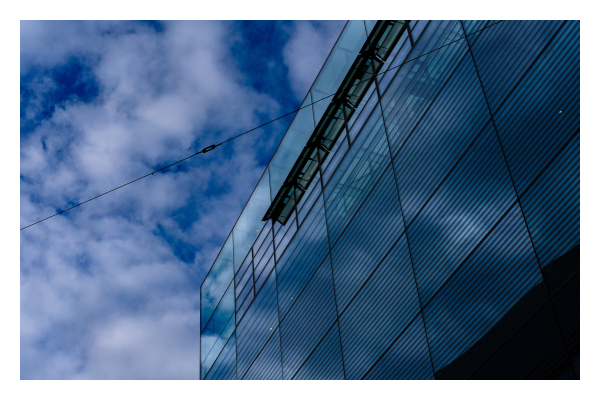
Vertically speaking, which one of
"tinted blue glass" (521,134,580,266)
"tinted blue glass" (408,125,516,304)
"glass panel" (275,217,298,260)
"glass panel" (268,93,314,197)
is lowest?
"tinted blue glass" (521,134,580,266)

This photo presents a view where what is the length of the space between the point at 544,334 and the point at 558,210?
205 centimetres

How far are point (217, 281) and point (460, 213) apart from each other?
57.0 feet

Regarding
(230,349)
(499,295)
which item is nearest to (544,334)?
(499,295)

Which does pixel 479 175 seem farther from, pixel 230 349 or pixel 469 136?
pixel 230 349

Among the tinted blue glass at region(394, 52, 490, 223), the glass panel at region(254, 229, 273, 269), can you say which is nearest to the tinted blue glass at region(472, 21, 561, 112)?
the tinted blue glass at region(394, 52, 490, 223)

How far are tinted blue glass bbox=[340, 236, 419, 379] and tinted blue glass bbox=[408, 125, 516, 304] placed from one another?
49 centimetres

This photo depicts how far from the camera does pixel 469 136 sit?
1151cm

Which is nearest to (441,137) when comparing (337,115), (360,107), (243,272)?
(360,107)

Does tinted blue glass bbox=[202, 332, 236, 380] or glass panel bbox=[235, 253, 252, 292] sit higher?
glass panel bbox=[235, 253, 252, 292]

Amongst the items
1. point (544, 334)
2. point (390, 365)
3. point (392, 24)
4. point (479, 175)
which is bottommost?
point (544, 334)

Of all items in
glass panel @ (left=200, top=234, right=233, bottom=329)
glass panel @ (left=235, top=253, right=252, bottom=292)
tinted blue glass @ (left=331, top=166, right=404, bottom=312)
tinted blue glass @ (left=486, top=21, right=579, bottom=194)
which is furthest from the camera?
glass panel @ (left=200, top=234, right=233, bottom=329)

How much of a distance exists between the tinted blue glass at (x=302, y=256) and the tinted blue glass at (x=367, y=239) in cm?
123

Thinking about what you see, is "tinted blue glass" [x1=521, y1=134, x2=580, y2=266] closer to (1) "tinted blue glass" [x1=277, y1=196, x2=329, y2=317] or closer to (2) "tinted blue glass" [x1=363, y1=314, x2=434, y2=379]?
(2) "tinted blue glass" [x1=363, y1=314, x2=434, y2=379]

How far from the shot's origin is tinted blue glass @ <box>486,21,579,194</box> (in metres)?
9.30
